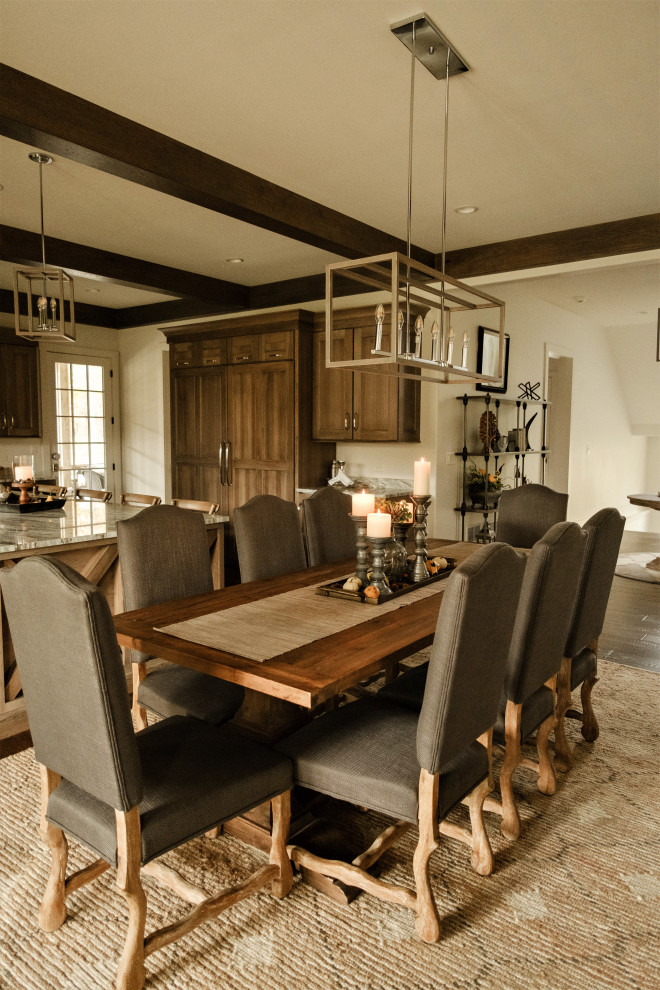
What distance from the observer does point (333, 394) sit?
5660mm

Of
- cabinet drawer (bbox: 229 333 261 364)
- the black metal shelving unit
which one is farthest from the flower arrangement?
cabinet drawer (bbox: 229 333 261 364)

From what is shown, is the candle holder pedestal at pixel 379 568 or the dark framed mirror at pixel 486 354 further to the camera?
the dark framed mirror at pixel 486 354

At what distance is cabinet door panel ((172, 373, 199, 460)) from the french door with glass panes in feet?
4.16

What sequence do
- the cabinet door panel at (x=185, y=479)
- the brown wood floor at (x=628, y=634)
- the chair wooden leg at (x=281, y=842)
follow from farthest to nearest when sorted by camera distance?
the cabinet door panel at (x=185, y=479) < the brown wood floor at (x=628, y=634) < the chair wooden leg at (x=281, y=842)

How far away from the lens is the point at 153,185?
322cm

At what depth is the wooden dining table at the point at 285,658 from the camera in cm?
169

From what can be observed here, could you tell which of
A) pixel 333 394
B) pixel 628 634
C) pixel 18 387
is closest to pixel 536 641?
pixel 628 634

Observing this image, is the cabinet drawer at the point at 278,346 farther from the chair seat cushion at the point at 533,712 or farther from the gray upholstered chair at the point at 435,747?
the gray upholstered chair at the point at 435,747

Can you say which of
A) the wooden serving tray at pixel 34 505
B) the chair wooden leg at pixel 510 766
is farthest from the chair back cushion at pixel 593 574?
the wooden serving tray at pixel 34 505

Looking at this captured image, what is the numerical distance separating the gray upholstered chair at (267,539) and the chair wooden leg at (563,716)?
122cm

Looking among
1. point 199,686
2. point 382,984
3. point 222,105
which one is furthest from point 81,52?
point 382,984

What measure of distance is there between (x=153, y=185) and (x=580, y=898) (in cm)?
341

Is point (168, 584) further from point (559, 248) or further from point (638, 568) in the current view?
point (638, 568)

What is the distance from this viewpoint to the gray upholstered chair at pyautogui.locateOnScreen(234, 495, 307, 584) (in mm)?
2953
